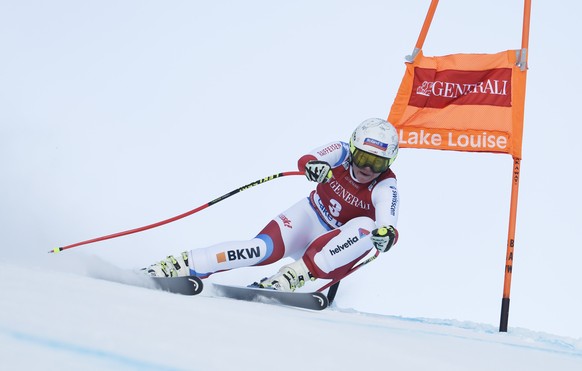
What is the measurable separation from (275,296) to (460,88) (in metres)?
3.06

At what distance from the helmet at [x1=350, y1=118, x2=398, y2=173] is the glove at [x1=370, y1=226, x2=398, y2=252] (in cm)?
60

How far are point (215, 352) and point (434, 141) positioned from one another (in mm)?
5030

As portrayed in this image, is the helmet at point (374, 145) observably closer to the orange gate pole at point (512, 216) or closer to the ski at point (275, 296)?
the ski at point (275, 296)

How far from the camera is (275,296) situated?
498cm

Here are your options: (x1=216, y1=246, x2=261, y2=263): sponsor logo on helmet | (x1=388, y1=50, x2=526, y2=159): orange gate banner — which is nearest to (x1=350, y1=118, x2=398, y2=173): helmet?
(x1=216, y1=246, x2=261, y2=263): sponsor logo on helmet

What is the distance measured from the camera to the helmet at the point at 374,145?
554cm

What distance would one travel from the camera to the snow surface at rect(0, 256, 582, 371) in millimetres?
2105

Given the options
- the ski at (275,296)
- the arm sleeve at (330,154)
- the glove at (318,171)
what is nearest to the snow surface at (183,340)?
the ski at (275,296)

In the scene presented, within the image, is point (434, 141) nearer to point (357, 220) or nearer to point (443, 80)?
point (443, 80)

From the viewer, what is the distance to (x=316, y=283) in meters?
7.05

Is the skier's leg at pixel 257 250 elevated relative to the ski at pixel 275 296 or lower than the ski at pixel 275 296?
elevated

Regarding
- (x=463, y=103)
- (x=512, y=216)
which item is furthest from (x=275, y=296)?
(x=463, y=103)

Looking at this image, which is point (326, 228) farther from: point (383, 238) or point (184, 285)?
point (184, 285)

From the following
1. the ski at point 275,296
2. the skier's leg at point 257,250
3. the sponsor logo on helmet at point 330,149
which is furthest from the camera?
the sponsor logo on helmet at point 330,149
